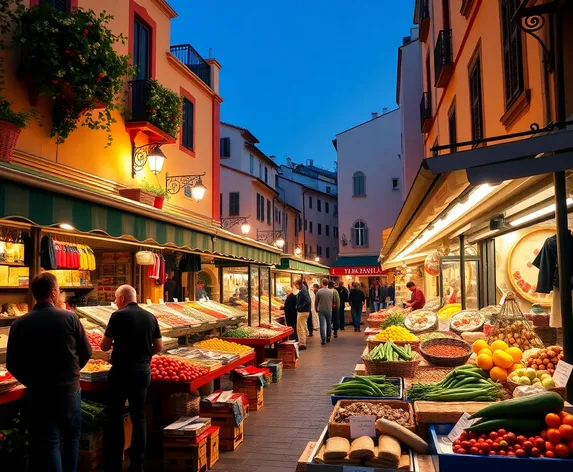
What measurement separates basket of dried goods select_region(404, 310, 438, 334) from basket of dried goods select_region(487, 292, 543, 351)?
1.83 m

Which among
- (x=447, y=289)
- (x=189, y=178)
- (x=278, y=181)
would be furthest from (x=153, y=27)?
(x=278, y=181)

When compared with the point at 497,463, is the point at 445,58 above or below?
above

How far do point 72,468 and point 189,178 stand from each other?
406 inches

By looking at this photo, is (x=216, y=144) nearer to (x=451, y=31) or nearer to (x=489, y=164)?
(x=451, y=31)

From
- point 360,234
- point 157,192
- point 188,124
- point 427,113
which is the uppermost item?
point 427,113

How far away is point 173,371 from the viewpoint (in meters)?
6.22

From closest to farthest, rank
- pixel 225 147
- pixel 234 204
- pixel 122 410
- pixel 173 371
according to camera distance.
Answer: pixel 122 410 < pixel 173 371 < pixel 234 204 < pixel 225 147

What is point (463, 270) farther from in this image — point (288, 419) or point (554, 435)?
point (554, 435)

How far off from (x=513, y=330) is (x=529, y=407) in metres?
2.29

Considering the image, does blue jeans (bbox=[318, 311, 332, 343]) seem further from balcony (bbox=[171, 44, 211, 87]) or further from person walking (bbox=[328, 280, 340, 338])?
balcony (bbox=[171, 44, 211, 87])

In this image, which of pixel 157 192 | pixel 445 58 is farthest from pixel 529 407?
pixel 445 58

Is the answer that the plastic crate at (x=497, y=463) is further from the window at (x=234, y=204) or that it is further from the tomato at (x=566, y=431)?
the window at (x=234, y=204)

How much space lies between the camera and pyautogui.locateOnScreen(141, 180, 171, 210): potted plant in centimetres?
1153

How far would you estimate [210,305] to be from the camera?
11.4 m
